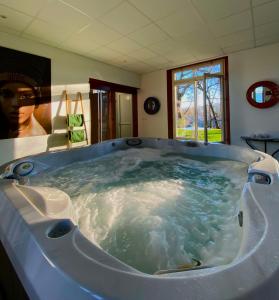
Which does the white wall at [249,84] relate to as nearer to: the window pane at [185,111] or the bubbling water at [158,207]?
the window pane at [185,111]

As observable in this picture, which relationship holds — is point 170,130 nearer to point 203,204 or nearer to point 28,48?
point 28,48

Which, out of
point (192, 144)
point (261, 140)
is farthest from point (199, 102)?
point (192, 144)

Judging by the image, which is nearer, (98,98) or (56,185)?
(56,185)

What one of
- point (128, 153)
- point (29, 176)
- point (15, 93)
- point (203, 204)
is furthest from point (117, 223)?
point (15, 93)

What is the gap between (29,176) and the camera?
1.81 meters

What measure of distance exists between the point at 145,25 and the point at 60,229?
2.67 metres

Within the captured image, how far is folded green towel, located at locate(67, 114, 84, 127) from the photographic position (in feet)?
11.1

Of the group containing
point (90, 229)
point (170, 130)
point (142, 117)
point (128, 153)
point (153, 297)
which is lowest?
point (90, 229)

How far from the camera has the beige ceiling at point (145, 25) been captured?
84.7 inches

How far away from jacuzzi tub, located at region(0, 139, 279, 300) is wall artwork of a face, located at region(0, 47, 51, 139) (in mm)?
2241

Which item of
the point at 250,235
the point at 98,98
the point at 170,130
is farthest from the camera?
the point at 170,130

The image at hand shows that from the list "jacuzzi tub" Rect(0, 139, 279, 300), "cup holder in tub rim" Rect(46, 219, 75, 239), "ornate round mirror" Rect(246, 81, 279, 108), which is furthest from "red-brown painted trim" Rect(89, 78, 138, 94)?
"cup holder in tub rim" Rect(46, 219, 75, 239)

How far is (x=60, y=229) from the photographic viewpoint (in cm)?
72

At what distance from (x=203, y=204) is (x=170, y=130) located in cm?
342
